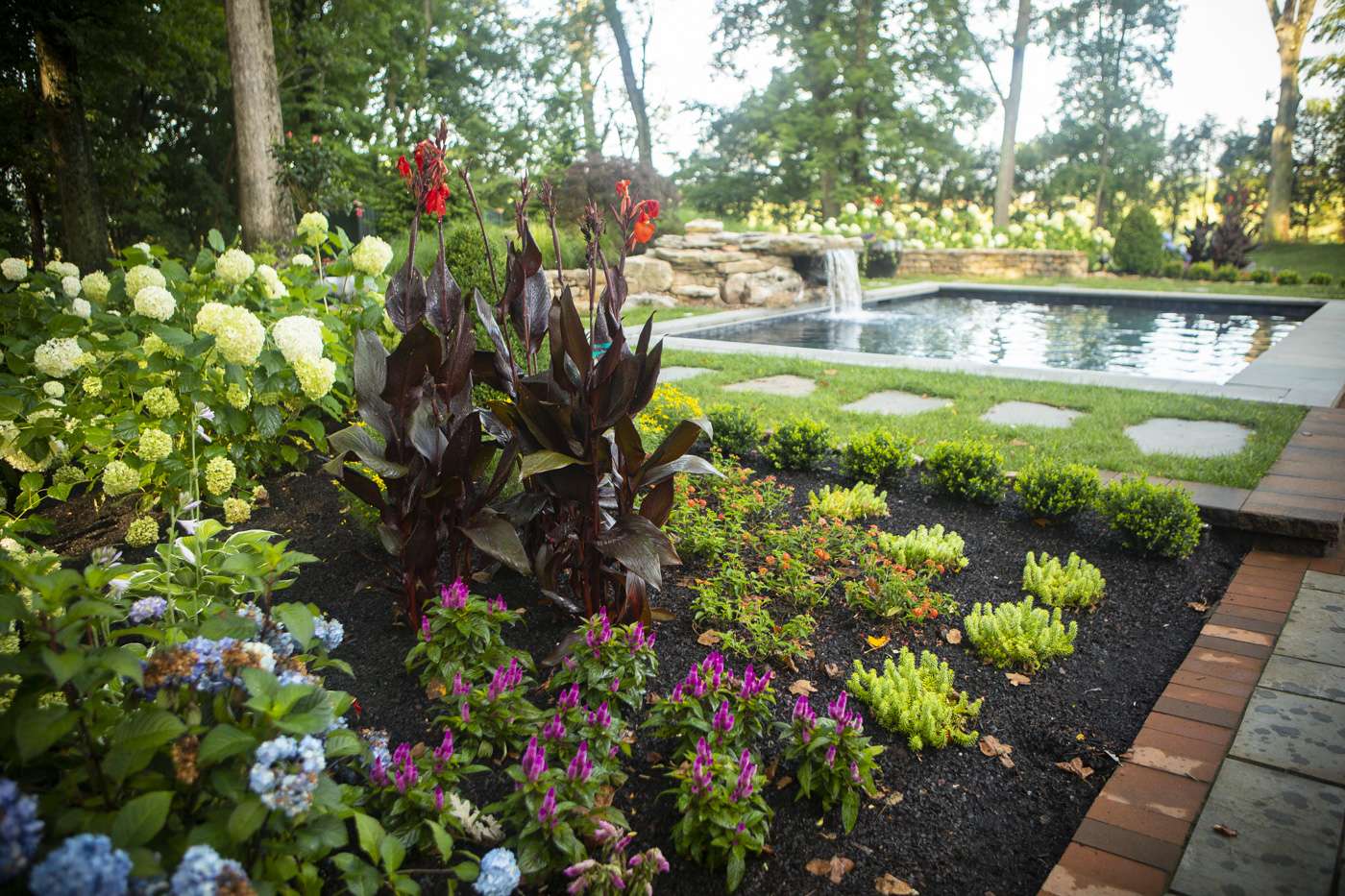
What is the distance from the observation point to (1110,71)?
912 inches

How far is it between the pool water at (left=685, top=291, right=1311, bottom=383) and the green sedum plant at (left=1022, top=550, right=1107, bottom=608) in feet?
13.9

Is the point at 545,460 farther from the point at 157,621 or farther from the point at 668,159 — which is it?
the point at 668,159

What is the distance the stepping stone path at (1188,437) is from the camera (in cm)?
386

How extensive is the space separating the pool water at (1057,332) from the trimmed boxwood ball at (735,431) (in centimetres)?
358

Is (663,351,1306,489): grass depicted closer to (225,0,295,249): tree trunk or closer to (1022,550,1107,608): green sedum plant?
(1022,550,1107,608): green sedum plant

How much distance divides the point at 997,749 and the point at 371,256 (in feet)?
9.19

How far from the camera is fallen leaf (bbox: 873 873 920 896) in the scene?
151cm

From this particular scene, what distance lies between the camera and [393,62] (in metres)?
13.0

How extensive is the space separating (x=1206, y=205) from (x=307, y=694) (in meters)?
30.6

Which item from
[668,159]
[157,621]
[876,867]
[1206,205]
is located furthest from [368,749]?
[1206,205]

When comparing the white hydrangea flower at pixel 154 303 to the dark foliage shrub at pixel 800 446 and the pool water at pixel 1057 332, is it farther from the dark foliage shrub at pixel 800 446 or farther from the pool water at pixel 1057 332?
the pool water at pixel 1057 332

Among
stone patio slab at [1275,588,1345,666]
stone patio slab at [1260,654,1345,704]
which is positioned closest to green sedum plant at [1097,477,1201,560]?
stone patio slab at [1275,588,1345,666]

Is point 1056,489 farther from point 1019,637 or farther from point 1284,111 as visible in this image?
point 1284,111

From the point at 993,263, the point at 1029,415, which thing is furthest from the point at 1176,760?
the point at 993,263
